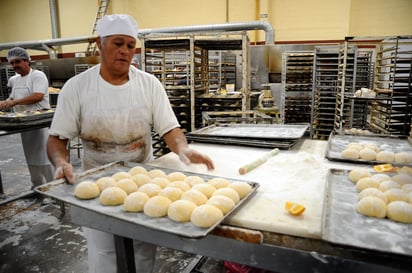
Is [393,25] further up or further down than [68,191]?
further up

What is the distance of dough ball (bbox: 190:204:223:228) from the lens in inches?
35.6

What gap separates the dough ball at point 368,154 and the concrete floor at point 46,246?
1140mm

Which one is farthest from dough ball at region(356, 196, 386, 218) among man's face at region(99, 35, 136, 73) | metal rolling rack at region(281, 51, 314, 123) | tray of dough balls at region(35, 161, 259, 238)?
metal rolling rack at region(281, 51, 314, 123)

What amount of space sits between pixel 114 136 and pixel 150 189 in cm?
58

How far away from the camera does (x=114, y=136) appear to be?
165cm

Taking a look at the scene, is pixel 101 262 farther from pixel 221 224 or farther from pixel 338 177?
pixel 338 177

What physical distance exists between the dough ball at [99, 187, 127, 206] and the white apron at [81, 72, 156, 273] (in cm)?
56

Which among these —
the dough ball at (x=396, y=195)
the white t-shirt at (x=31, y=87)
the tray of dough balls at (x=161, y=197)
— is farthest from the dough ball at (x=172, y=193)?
the white t-shirt at (x=31, y=87)

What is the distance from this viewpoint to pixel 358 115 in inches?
223

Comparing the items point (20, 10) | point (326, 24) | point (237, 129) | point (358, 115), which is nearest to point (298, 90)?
point (358, 115)

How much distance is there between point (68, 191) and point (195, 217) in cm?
56

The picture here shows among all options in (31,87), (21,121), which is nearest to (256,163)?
(21,121)

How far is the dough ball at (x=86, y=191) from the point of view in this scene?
1135mm

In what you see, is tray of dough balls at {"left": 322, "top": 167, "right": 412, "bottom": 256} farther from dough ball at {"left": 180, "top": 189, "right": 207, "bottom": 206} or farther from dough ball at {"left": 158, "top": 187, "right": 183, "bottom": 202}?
dough ball at {"left": 158, "top": 187, "right": 183, "bottom": 202}
